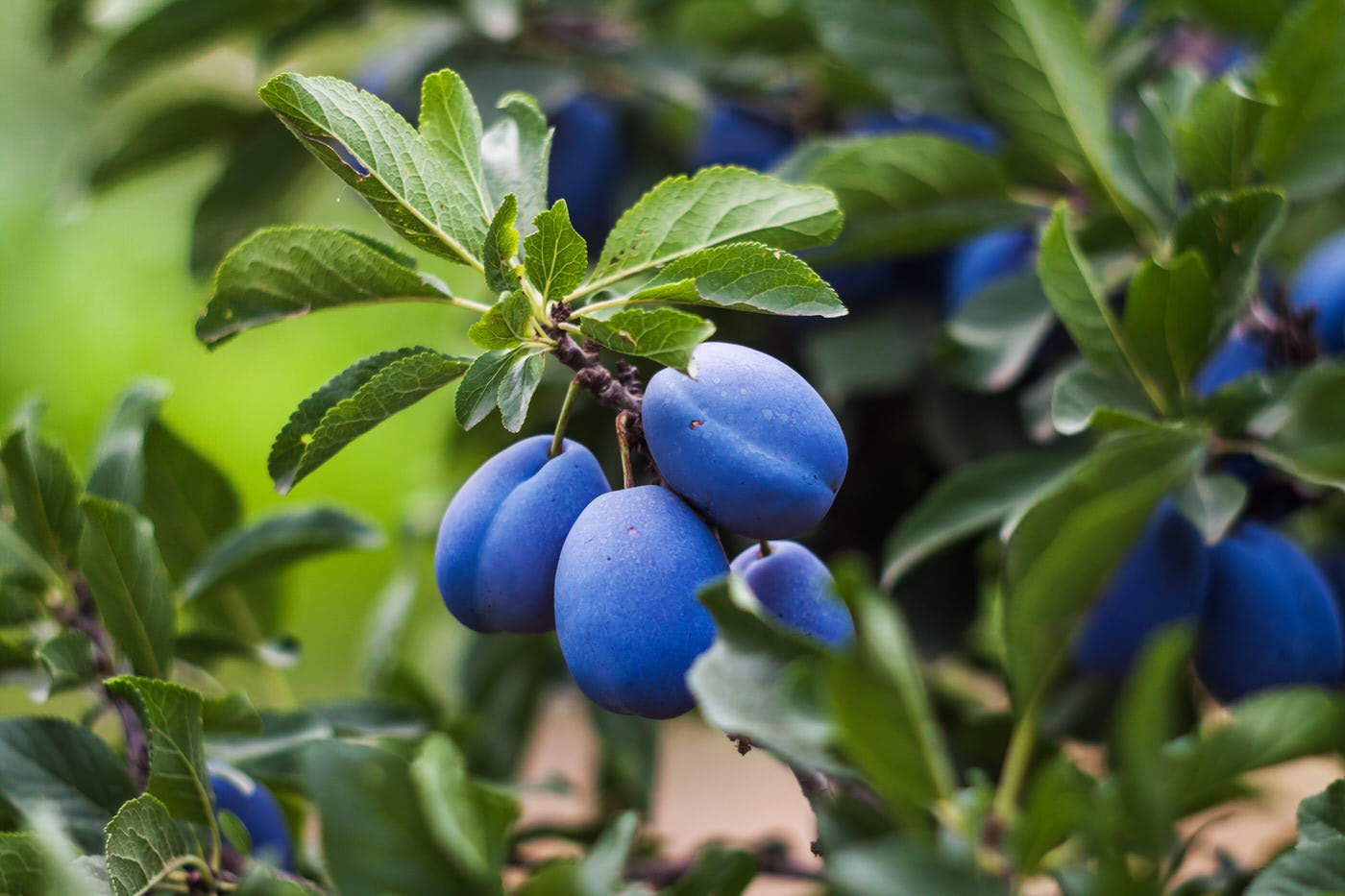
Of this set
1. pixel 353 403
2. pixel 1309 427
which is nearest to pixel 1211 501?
pixel 1309 427

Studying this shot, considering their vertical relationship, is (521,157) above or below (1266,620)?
above

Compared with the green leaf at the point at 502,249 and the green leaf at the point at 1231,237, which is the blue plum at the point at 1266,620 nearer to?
the green leaf at the point at 1231,237

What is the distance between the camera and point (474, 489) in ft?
1.26

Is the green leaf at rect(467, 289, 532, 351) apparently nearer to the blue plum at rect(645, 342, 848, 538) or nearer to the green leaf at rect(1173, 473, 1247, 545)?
the blue plum at rect(645, 342, 848, 538)

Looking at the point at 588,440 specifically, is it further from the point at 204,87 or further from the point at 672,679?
the point at 204,87

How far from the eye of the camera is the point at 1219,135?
1.93 ft

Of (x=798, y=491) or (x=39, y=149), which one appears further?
(x=39, y=149)

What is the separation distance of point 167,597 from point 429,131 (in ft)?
0.76

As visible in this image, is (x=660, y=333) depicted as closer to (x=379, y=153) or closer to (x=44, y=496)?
(x=379, y=153)

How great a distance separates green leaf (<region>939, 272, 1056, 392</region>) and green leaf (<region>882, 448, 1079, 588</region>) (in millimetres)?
55

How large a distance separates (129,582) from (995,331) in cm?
47

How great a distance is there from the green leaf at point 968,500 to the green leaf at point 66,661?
1.21 feet

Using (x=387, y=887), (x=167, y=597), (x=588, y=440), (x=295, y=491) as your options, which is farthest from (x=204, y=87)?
(x=387, y=887)

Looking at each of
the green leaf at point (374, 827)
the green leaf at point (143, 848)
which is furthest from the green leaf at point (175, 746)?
the green leaf at point (374, 827)
